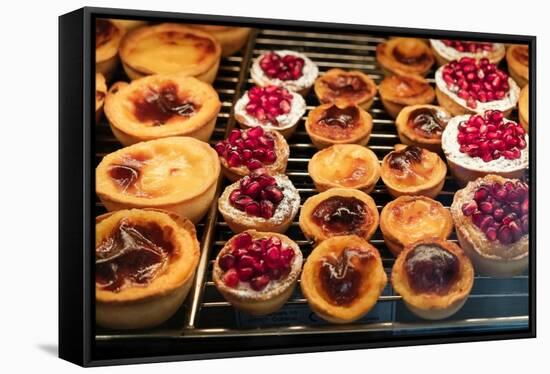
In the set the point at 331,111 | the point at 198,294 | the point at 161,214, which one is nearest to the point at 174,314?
the point at 198,294

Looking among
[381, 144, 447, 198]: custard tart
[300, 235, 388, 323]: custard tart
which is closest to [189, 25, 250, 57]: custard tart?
[381, 144, 447, 198]: custard tart

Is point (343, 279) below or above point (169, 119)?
below

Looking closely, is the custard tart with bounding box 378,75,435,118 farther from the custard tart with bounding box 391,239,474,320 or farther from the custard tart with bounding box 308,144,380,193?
the custard tart with bounding box 391,239,474,320

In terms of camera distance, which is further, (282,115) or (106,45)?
(282,115)

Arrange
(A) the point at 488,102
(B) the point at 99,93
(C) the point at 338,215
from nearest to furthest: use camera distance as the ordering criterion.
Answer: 1. (B) the point at 99,93
2. (C) the point at 338,215
3. (A) the point at 488,102

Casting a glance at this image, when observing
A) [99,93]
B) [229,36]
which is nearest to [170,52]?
[229,36]

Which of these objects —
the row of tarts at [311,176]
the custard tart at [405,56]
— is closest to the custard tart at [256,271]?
the row of tarts at [311,176]

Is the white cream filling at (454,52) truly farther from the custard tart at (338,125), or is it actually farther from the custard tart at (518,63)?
the custard tart at (338,125)

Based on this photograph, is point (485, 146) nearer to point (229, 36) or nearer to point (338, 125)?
point (338, 125)
